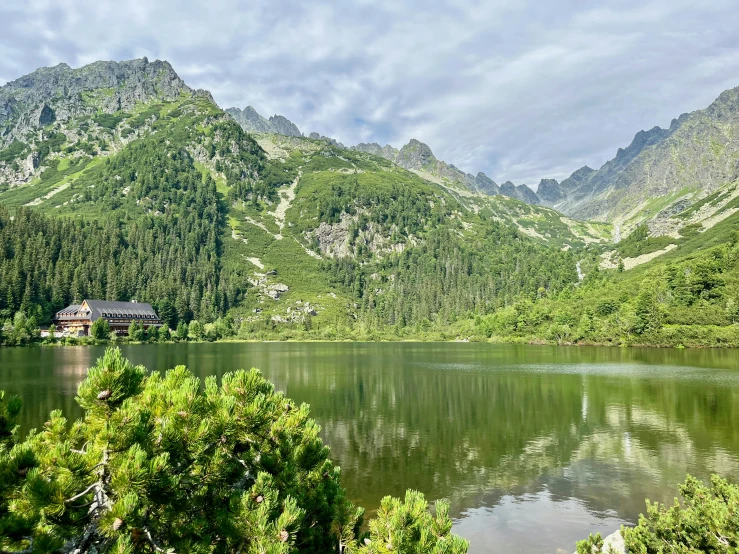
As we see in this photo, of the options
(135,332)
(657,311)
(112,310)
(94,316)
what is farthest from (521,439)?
(112,310)

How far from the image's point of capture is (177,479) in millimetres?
5125

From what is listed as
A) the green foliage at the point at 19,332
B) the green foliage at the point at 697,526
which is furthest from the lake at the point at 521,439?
the green foliage at the point at 19,332

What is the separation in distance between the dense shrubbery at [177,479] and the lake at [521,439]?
12.1 meters

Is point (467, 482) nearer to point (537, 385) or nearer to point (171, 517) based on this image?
point (171, 517)

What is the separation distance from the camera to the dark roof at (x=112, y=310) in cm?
14275

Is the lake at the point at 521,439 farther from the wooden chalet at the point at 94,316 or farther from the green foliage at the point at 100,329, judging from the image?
the wooden chalet at the point at 94,316

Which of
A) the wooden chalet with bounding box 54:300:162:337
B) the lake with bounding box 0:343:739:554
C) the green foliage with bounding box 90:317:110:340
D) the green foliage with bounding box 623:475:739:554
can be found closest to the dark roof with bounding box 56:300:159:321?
the wooden chalet with bounding box 54:300:162:337

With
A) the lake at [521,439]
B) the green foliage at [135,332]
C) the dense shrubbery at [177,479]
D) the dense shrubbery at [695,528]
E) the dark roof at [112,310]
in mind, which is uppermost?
the dark roof at [112,310]

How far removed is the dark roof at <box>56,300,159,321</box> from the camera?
142750 mm

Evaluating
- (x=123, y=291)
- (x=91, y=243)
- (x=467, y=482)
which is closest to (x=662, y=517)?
(x=467, y=482)

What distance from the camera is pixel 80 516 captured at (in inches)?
186

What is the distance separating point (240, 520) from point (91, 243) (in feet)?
698

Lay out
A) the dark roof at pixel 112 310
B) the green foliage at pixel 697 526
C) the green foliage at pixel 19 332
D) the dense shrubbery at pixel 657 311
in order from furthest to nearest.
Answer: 1. the dark roof at pixel 112 310
2. the dense shrubbery at pixel 657 311
3. the green foliage at pixel 19 332
4. the green foliage at pixel 697 526

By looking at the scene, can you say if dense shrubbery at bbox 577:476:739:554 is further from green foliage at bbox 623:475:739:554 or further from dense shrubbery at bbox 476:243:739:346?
dense shrubbery at bbox 476:243:739:346
